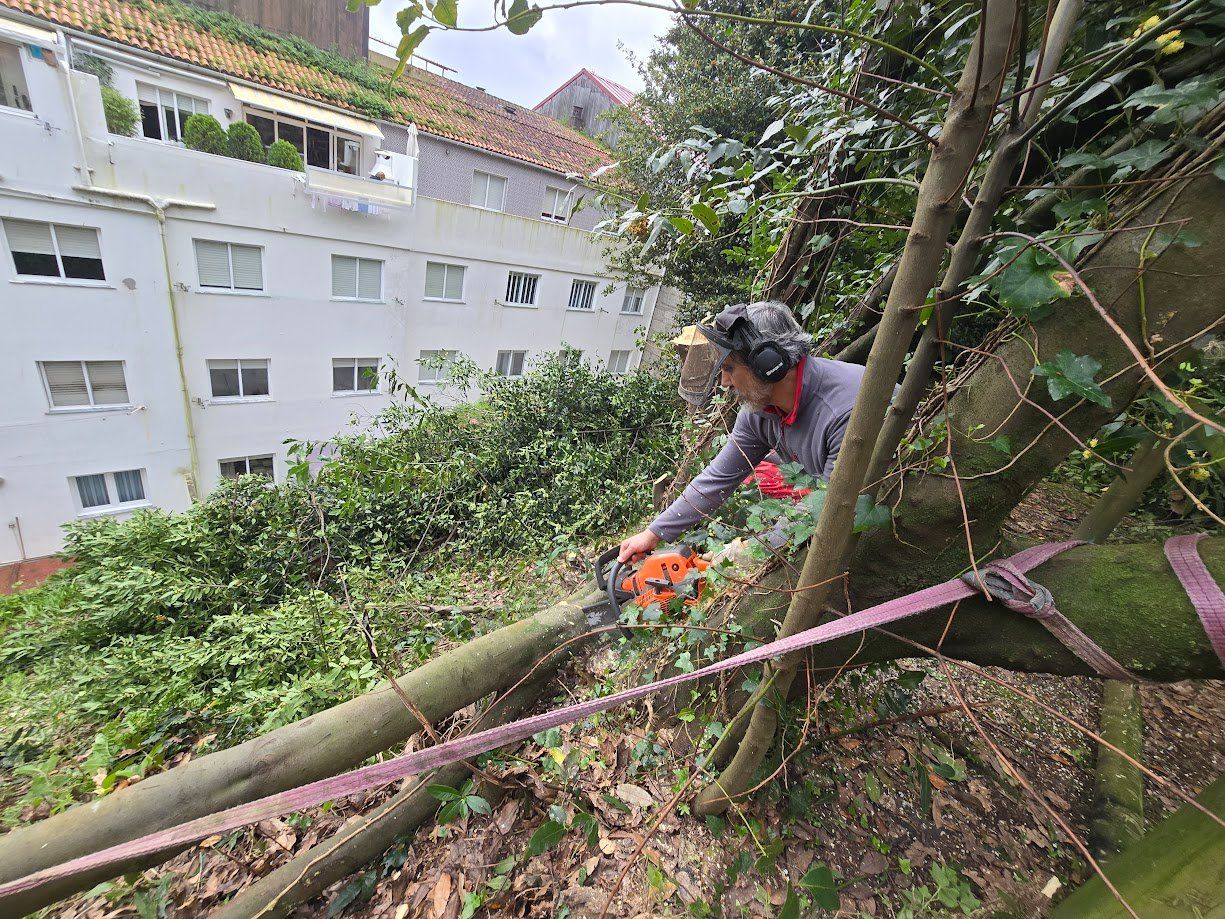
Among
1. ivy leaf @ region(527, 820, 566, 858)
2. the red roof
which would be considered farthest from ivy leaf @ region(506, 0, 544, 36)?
the red roof

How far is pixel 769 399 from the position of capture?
1992 millimetres

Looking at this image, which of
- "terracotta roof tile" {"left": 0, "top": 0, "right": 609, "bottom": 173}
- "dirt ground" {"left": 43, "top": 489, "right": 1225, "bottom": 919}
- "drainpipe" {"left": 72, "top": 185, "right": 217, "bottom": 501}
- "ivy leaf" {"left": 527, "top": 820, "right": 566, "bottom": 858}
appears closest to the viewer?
"ivy leaf" {"left": 527, "top": 820, "right": 566, "bottom": 858}

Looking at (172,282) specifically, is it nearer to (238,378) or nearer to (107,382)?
(238,378)

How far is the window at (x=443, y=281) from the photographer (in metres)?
13.4

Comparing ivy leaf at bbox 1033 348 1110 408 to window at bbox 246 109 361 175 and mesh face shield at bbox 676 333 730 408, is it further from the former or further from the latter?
window at bbox 246 109 361 175

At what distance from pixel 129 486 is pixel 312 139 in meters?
9.53

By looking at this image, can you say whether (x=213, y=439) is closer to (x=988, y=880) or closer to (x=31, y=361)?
(x=31, y=361)

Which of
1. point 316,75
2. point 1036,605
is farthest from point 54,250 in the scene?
point 1036,605

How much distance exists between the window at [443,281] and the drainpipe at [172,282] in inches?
182

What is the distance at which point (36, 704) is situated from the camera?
112 inches

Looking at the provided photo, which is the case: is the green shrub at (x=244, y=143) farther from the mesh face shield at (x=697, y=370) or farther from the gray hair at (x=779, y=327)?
the gray hair at (x=779, y=327)

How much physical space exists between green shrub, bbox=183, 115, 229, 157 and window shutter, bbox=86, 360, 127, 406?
15.7ft

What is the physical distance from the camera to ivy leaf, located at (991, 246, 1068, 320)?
957 millimetres

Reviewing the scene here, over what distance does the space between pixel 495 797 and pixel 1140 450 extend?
3667 millimetres
